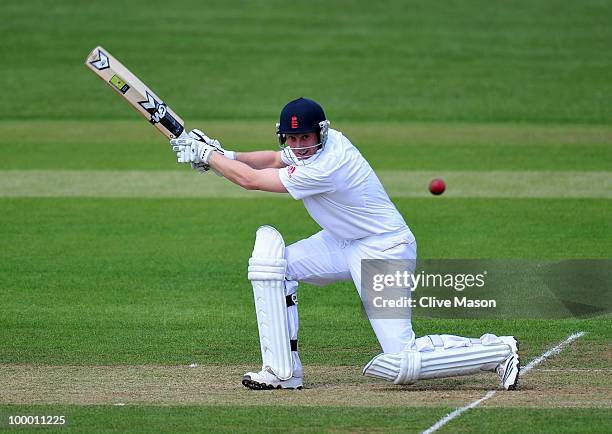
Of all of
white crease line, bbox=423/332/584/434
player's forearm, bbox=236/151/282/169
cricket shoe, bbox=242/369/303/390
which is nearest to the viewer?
white crease line, bbox=423/332/584/434

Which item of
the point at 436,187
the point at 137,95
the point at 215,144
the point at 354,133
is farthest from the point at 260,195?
the point at 215,144

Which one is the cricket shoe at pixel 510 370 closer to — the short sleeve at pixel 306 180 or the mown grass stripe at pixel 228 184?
the short sleeve at pixel 306 180

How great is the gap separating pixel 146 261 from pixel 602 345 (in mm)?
4449

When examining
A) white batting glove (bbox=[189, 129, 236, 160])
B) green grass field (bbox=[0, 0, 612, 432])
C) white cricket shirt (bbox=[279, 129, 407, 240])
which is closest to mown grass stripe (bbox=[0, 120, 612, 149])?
green grass field (bbox=[0, 0, 612, 432])

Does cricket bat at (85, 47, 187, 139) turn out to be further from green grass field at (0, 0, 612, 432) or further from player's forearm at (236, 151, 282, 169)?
green grass field at (0, 0, 612, 432)

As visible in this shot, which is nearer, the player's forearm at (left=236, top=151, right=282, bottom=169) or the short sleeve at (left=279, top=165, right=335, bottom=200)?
the short sleeve at (left=279, top=165, right=335, bottom=200)

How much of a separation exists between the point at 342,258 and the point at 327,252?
9 centimetres

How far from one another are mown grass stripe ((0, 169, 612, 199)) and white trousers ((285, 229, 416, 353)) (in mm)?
7268

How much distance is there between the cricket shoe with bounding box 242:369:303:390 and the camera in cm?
697

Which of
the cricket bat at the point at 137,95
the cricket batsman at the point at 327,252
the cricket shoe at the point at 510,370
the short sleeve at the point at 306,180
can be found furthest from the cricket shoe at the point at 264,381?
the cricket bat at the point at 137,95

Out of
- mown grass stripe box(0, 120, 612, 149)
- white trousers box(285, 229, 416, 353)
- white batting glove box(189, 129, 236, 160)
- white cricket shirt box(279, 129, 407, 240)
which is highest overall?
mown grass stripe box(0, 120, 612, 149)

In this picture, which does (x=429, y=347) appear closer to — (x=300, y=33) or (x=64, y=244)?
(x=64, y=244)

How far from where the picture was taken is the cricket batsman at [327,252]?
686 centimetres

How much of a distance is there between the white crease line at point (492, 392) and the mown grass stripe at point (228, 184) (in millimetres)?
6065
